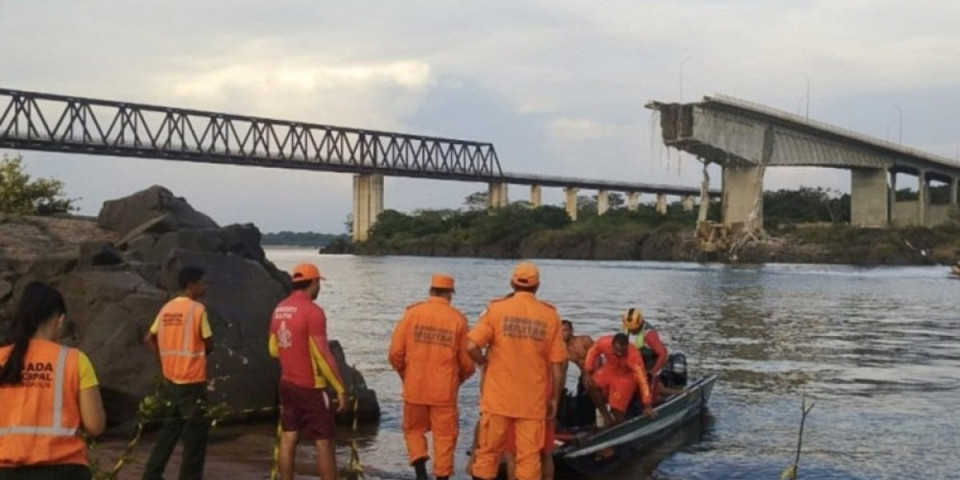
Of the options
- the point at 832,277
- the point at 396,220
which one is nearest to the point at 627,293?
the point at 832,277

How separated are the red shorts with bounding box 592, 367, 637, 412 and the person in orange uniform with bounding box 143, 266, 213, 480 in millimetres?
5140

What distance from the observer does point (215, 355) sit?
45.9 feet

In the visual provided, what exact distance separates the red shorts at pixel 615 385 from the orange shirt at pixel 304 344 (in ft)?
15.3

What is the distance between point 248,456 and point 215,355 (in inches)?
84.6

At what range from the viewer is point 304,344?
886 cm

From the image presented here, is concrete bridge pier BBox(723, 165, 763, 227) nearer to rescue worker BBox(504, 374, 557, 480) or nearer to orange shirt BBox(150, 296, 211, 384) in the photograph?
rescue worker BBox(504, 374, 557, 480)

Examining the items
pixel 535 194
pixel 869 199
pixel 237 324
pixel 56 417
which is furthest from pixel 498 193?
pixel 56 417

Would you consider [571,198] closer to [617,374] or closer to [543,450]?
[617,374]

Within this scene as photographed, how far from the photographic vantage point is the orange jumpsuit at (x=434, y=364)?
939 centimetres

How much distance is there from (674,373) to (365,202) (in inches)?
5002

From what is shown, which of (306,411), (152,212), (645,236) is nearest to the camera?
(306,411)

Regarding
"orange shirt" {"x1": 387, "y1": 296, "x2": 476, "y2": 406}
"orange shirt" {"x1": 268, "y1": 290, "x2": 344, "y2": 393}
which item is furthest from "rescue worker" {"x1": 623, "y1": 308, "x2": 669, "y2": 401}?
"orange shirt" {"x1": 268, "y1": 290, "x2": 344, "y2": 393}

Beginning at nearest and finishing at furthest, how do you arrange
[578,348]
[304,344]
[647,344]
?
[304,344], [578,348], [647,344]

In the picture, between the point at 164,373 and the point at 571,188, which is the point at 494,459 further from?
the point at 571,188
